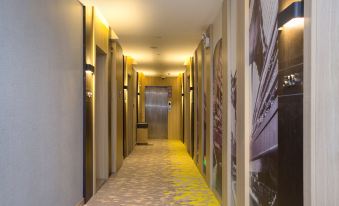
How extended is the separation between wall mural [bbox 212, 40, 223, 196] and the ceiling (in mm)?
809

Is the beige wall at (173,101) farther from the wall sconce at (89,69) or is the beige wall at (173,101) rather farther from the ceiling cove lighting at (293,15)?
the ceiling cove lighting at (293,15)

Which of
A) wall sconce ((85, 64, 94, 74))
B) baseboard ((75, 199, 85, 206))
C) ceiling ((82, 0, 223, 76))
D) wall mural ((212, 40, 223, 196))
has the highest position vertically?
ceiling ((82, 0, 223, 76))

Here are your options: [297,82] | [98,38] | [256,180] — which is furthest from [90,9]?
[297,82]

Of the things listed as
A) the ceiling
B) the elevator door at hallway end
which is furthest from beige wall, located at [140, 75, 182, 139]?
the ceiling

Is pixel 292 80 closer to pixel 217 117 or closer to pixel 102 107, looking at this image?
pixel 217 117

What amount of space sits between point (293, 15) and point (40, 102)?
8.76ft

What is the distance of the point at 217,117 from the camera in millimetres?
6395

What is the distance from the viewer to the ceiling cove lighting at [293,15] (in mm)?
2262

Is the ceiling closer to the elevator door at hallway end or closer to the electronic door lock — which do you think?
the electronic door lock

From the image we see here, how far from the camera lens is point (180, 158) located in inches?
458

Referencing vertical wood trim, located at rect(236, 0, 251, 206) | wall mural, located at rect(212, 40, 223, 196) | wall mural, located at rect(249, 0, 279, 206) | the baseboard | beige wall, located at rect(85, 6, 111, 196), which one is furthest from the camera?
beige wall, located at rect(85, 6, 111, 196)

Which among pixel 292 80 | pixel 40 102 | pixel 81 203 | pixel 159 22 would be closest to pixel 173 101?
pixel 159 22

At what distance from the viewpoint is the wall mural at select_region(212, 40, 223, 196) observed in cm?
602
